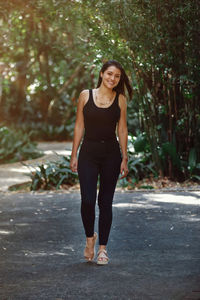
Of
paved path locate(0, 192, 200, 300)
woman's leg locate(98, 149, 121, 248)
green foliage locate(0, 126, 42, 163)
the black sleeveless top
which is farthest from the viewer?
green foliage locate(0, 126, 42, 163)

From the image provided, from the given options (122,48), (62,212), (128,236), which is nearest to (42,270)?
(128,236)

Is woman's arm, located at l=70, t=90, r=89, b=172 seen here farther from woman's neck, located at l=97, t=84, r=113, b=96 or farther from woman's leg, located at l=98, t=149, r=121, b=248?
woman's leg, located at l=98, t=149, r=121, b=248

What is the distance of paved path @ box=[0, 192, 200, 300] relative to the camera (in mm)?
4422

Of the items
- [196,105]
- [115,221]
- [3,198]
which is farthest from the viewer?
[196,105]

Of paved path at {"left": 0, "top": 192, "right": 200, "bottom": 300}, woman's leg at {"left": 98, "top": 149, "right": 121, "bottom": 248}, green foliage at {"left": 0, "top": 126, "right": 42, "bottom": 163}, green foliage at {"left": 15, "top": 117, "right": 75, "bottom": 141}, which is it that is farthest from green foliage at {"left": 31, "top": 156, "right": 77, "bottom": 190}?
green foliage at {"left": 15, "top": 117, "right": 75, "bottom": 141}

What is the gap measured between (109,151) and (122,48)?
5.19 m

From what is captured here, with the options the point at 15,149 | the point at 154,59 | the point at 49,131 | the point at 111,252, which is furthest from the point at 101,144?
the point at 49,131

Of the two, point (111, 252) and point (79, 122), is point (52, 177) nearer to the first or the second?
point (111, 252)

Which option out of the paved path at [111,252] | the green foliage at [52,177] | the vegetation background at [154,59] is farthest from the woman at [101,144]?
the green foliage at [52,177]

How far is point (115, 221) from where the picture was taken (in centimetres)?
744

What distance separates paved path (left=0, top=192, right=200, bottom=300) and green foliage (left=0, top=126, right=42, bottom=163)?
301 inches

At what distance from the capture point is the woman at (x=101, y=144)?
5141mm

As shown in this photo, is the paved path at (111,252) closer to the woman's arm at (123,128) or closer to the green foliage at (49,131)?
the woman's arm at (123,128)

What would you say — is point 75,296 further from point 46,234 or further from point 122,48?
point 122,48
